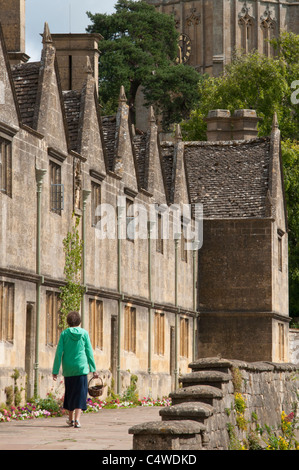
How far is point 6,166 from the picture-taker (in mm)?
22516

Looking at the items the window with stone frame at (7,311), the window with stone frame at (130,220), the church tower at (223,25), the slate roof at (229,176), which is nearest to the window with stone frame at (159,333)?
the window with stone frame at (130,220)

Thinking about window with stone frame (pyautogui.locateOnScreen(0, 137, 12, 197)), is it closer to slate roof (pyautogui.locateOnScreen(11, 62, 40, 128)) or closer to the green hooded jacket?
slate roof (pyautogui.locateOnScreen(11, 62, 40, 128))

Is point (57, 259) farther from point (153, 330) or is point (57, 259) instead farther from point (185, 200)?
point (185, 200)

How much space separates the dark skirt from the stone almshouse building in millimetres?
4908

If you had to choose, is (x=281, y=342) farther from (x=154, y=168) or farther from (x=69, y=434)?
(x=69, y=434)

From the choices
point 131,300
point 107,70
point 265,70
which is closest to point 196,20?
point 107,70

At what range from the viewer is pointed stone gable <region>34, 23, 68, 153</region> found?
24.6 meters

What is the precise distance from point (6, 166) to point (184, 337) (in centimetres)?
1542

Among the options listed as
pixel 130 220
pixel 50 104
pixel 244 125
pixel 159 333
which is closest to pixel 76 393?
pixel 50 104

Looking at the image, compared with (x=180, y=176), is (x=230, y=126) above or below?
above

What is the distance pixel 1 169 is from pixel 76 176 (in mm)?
4349

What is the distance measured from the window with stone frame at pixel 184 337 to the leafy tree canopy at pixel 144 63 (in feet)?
135

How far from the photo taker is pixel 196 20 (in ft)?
378

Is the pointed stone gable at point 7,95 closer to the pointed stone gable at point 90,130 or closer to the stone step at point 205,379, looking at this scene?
the pointed stone gable at point 90,130
